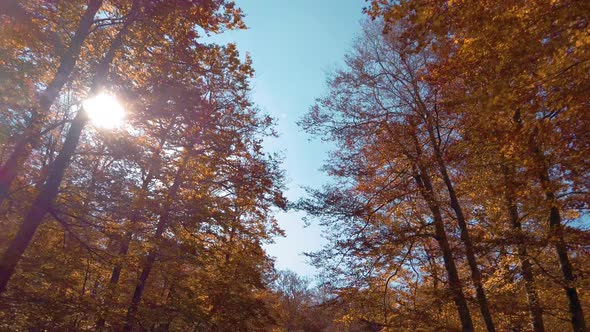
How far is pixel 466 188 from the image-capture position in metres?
10.1

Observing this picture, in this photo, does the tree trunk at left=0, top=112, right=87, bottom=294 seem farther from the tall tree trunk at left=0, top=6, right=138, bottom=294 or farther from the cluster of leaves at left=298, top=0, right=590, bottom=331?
the cluster of leaves at left=298, top=0, right=590, bottom=331

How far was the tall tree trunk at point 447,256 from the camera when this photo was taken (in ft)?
27.6

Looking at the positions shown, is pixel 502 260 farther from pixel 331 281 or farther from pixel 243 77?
pixel 243 77

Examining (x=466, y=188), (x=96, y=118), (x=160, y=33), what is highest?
(x=160, y=33)

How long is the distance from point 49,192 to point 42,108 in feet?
5.44

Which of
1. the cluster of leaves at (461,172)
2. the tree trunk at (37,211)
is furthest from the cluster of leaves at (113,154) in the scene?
the cluster of leaves at (461,172)

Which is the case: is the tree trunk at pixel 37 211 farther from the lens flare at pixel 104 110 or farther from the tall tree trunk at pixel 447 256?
the tall tree trunk at pixel 447 256

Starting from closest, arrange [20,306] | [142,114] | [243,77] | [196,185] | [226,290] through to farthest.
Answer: [20,306], [142,114], [243,77], [196,185], [226,290]

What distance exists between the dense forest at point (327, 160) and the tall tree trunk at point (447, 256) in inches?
2.8

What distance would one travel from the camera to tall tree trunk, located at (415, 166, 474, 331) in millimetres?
8398

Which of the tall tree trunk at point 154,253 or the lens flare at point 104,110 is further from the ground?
the lens flare at point 104,110

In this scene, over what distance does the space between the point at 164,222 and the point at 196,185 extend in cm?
228

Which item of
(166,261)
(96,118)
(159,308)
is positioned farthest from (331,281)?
(96,118)

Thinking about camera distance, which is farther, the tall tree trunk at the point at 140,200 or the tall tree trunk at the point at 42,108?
the tall tree trunk at the point at 140,200
